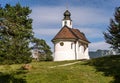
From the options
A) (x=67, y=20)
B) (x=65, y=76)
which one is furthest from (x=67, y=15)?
(x=65, y=76)

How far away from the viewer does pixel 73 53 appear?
217 feet

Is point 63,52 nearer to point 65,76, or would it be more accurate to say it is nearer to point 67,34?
point 67,34

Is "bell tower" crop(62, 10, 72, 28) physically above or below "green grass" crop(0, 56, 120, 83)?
above

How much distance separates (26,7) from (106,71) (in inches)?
1211

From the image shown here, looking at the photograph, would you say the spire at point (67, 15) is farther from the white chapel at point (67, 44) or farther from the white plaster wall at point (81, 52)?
the white plaster wall at point (81, 52)

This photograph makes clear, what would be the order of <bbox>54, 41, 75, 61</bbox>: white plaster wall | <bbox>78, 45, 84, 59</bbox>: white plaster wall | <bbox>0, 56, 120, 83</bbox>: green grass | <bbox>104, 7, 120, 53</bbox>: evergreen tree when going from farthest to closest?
<bbox>78, 45, 84, 59</bbox>: white plaster wall, <bbox>54, 41, 75, 61</bbox>: white plaster wall, <bbox>104, 7, 120, 53</bbox>: evergreen tree, <bbox>0, 56, 120, 83</bbox>: green grass

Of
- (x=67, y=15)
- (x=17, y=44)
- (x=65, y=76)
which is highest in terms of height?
(x=67, y=15)

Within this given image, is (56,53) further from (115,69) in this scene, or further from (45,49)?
(115,69)

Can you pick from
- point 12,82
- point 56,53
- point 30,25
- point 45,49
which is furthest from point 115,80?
point 45,49

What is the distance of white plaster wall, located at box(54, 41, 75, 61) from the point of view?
64.6m

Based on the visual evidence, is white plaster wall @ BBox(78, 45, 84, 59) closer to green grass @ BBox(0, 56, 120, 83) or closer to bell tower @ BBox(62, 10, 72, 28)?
bell tower @ BBox(62, 10, 72, 28)

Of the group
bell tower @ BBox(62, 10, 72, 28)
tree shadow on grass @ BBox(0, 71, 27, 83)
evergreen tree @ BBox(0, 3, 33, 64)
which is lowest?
tree shadow on grass @ BBox(0, 71, 27, 83)

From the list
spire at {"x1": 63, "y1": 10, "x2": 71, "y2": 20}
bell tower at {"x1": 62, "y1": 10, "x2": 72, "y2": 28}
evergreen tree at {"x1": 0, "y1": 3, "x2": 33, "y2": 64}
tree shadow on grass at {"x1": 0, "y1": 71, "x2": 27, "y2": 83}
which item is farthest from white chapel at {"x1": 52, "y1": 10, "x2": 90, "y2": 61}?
tree shadow on grass at {"x1": 0, "y1": 71, "x2": 27, "y2": 83}

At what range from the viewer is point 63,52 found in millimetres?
64750
